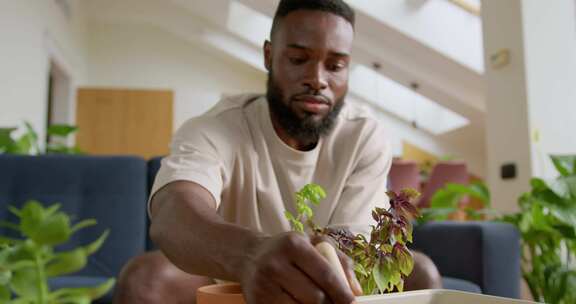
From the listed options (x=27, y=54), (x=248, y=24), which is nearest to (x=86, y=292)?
(x=27, y=54)

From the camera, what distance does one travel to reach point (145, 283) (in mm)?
909

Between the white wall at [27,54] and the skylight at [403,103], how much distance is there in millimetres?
4498

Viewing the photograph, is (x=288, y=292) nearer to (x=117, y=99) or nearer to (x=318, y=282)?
(x=318, y=282)

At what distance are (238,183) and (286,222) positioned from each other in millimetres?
126

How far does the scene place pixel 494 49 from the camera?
137 inches

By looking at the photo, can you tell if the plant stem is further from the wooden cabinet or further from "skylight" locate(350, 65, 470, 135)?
"skylight" locate(350, 65, 470, 135)

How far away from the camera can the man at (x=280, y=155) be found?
35.9 inches

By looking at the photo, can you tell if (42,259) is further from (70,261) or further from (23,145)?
(23,145)

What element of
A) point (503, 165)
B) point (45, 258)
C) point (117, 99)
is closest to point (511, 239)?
point (503, 165)

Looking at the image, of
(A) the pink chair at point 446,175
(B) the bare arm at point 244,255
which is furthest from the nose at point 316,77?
(A) the pink chair at point 446,175

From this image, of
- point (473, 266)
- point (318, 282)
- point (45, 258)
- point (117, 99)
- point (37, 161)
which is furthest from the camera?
point (117, 99)

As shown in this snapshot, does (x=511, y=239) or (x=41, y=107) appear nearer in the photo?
(x=511, y=239)

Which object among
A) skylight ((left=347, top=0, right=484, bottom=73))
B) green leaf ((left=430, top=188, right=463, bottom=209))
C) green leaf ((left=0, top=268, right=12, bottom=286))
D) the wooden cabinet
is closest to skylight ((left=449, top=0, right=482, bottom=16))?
skylight ((left=347, top=0, right=484, bottom=73))

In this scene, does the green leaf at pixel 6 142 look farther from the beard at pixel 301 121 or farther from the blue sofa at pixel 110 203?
the beard at pixel 301 121
